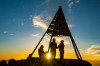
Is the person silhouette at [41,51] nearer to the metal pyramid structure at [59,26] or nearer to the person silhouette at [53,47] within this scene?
the person silhouette at [53,47]

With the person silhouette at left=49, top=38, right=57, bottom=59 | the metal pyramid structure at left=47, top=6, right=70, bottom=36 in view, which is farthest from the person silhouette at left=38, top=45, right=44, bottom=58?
the metal pyramid structure at left=47, top=6, right=70, bottom=36

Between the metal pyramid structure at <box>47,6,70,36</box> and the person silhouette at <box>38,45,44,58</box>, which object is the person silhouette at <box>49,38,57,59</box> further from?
the metal pyramid structure at <box>47,6,70,36</box>

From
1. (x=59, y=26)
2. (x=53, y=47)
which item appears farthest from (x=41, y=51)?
(x=59, y=26)

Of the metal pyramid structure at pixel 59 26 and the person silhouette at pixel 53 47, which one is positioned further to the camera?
the metal pyramid structure at pixel 59 26

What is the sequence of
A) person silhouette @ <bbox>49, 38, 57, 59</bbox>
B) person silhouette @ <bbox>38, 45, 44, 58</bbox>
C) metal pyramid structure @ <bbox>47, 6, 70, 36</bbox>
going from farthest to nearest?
metal pyramid structure @ <bbox>47, 6, 70, 36</bbox>, person silhouette @ <bbox>49, 38, 57, 59</bbox>, person silhouette @ <bbox>38, 45, 44, 58</bbox>

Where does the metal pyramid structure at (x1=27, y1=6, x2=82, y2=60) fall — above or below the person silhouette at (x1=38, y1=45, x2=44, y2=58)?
above

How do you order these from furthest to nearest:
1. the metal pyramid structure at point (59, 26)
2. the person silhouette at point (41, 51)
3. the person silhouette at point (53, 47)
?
A: the metal pyramid structure at point (59, 26)
the person silhouette at point (53, 47)
the person silhouette at point (41, 51)

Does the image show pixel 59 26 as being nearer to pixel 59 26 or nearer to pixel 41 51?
pixel 59 26

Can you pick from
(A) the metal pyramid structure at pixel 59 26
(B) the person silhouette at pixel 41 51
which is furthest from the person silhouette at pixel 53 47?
(A) the metal pyramid structure at pixel 59 26

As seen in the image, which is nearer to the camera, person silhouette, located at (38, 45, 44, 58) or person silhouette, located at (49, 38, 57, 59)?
person silhouette, located at (38, 45, 44, 58)

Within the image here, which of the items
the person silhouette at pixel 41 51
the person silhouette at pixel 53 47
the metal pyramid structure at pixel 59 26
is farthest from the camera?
the metal pyramid structure at pixel 59 26

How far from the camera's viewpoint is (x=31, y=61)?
24.0 m

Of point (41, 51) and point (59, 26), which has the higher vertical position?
point (59, 26)

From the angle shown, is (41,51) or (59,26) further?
(59,26)
